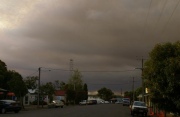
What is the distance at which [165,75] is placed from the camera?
23.8 meters

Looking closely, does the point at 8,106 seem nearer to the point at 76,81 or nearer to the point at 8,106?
the point at 8,106

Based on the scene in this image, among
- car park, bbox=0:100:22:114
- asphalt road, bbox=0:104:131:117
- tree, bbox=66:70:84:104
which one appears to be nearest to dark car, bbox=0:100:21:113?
car park, bbox=0:100:22:114

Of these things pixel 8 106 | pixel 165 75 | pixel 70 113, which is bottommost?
pixel 70 113

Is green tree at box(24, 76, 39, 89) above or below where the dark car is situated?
above

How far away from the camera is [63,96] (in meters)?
119

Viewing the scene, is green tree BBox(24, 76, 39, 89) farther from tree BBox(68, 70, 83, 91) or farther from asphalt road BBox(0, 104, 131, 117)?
tree BBox(68, 70, 83, 91)

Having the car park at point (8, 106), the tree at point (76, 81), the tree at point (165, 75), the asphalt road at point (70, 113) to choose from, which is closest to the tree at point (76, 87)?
the tree at point (76, 81)

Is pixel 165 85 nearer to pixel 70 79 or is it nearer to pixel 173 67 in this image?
pixel 173 67

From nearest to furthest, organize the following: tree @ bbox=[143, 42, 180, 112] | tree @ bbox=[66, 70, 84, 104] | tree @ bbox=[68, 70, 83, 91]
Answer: tree @ bbox=[143, 42, 180, 112] → tree @ bbox=[66, 70, 84, 104] → tree @ bbox=[68, 70, 83, 91]

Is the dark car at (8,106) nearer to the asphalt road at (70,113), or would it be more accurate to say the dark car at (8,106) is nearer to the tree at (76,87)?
the asphalt road at (70,113)

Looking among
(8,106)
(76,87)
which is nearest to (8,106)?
(8,106)

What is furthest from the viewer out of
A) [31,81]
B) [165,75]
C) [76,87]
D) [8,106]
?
[76,87]

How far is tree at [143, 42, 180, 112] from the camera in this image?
75.0ft

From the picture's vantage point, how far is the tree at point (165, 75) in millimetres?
22875
